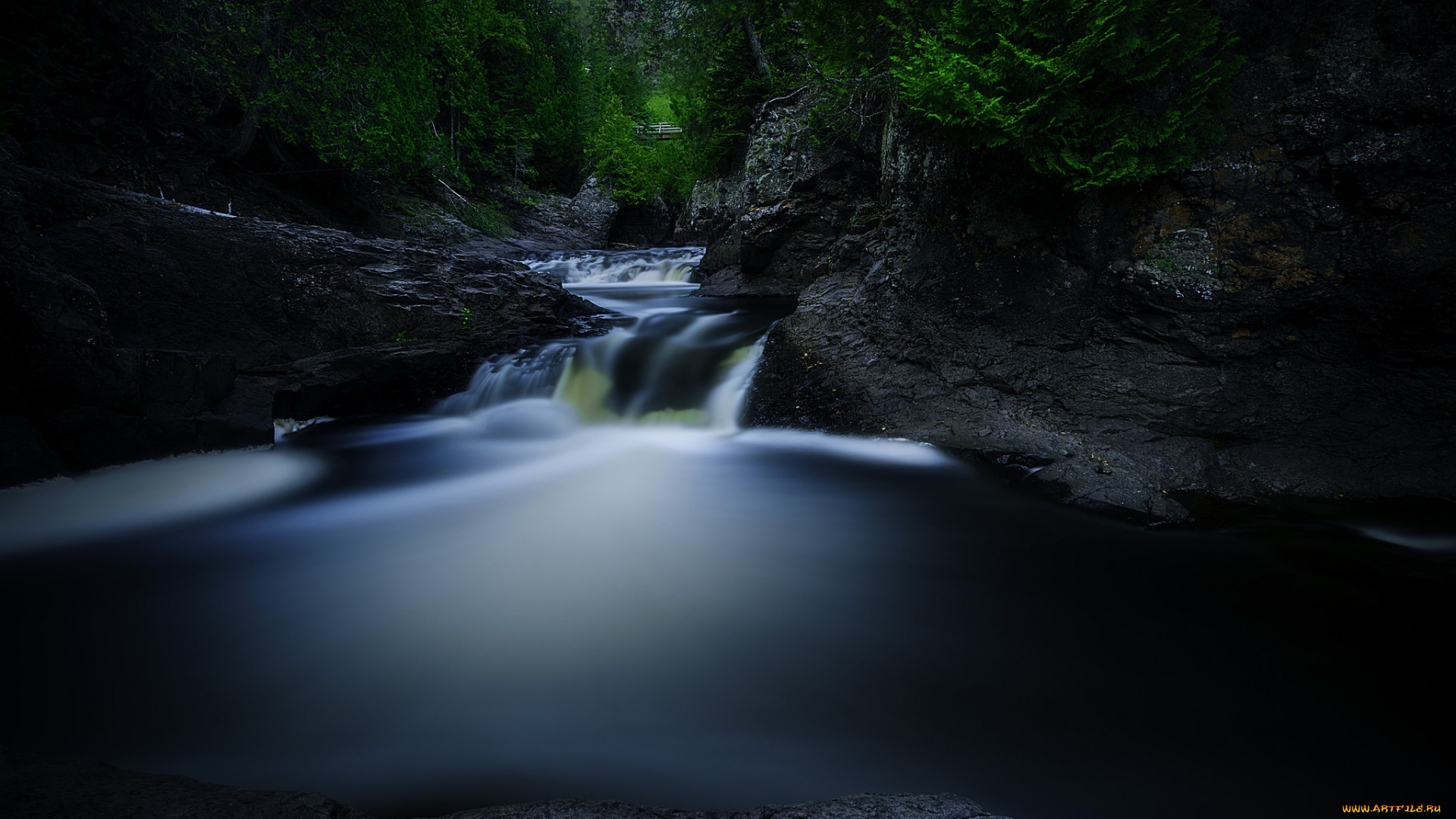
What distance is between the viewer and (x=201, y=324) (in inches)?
228

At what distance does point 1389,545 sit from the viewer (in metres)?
3.63

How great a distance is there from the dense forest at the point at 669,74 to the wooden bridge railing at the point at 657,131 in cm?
106

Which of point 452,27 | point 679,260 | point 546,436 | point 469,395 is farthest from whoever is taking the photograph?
point 452,27

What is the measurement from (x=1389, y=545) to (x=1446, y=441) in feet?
4.35

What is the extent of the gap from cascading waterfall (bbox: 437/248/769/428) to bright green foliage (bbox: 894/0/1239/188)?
3.48 m

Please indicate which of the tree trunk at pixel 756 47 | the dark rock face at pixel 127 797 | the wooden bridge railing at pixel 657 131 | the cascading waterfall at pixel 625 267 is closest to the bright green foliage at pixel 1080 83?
the dark rock face at pixel 127 797

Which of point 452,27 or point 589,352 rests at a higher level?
point 452,27

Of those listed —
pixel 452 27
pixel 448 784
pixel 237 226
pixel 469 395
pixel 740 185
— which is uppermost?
pixel 452 27

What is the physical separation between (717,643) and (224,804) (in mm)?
1878

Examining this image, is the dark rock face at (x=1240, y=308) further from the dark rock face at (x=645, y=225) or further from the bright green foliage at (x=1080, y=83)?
the dark rock face at (x=645, y=225)

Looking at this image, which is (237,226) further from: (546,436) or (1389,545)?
(1389,545)

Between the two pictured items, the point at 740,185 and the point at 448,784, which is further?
the point at 740,185

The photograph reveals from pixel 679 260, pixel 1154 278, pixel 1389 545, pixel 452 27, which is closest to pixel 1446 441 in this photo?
pixel 1389 545

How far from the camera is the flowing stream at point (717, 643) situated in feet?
6.88
